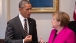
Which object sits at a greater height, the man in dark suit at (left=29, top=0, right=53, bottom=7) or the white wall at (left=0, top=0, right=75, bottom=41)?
the man in dark suit at (left=29, top=0, right=53, bottom=7)

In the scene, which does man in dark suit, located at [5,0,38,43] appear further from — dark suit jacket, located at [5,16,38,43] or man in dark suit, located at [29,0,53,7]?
man in dark suit, located at [29,0,53,7]

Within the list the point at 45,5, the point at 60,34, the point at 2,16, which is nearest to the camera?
the point at 60,34

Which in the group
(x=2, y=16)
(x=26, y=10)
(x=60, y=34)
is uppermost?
(x=26, y=10)

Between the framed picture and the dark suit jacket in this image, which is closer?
the dark suit jacket

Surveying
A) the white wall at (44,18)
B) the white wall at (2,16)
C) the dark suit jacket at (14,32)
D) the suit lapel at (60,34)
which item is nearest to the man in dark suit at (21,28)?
the dark suit jacket at (14,32)

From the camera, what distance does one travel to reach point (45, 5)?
10.4 ft

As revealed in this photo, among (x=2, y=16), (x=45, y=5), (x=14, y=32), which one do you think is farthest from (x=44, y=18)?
(x=14, y=32)

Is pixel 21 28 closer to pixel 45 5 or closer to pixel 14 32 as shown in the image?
pixel 14 32

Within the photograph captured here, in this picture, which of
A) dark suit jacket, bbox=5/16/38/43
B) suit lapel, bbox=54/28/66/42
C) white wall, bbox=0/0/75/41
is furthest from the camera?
white wall, bbox=0/0/75/41

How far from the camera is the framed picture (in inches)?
122

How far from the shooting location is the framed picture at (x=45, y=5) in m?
3.09

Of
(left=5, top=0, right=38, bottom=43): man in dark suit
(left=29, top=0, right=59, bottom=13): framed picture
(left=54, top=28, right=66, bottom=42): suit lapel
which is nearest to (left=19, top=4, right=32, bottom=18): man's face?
(left=5, top=0, right=38, bottom=43): man in dark suit

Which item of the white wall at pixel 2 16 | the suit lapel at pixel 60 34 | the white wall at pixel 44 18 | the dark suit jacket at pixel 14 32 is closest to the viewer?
the suit lapel at pixel 60 34

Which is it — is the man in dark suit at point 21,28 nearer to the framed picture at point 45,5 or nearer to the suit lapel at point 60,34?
the suit lapel at point 60,34
